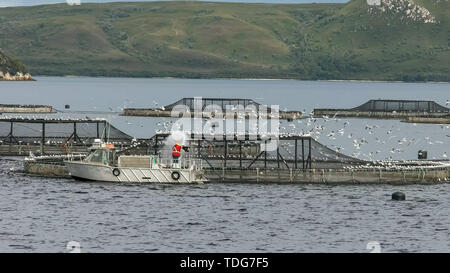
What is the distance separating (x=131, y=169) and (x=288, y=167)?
16677 mm

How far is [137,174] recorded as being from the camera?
11350cm

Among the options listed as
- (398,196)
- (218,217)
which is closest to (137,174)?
(218,217)

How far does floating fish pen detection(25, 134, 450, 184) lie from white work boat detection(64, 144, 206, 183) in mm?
4164

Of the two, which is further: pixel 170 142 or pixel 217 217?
pixel 170 142

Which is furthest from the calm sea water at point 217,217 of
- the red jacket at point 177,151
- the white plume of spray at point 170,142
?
the white plume of spray at point 170,142

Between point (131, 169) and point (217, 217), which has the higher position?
point (131, 169)

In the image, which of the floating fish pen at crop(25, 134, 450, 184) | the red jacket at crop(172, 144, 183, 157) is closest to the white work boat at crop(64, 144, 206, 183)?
the red jacket at crop(172, 144, 183, 157)

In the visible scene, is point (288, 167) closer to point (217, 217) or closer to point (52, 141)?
point (217, 217)

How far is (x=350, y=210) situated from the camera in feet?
333

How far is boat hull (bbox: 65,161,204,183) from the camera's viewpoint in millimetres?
113125

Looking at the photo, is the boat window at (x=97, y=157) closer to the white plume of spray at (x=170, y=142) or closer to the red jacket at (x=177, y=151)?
the red jacket at (x=177, y=151)

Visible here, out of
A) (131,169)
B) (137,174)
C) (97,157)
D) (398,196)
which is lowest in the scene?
(398,196)

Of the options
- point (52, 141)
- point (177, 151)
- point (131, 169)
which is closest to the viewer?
point (177, 151)
